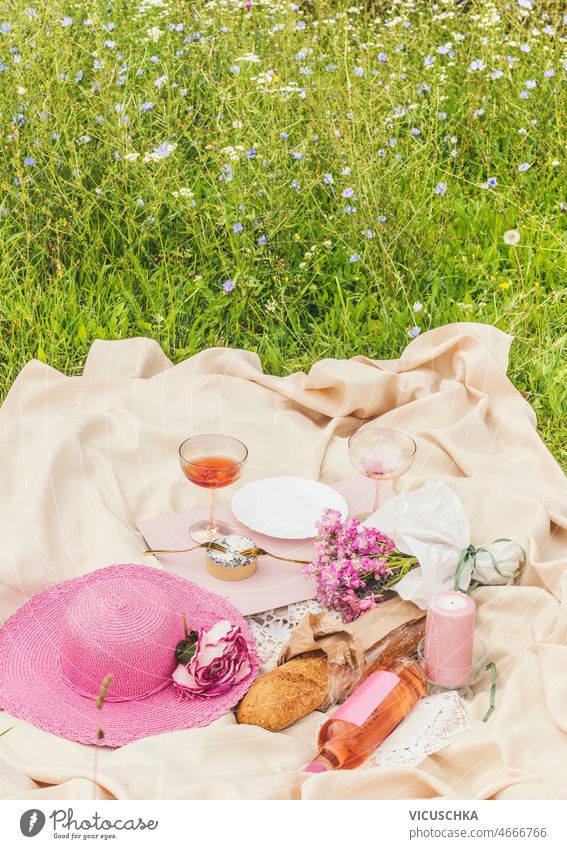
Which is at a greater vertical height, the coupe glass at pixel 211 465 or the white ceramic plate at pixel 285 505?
the coupe glass at pixel 211 465

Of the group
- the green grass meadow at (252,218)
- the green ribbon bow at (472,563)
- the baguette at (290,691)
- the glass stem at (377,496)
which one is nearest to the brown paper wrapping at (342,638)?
the baguette at (290,691)

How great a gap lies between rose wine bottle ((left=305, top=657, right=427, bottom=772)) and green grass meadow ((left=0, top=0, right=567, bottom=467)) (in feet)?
4.38

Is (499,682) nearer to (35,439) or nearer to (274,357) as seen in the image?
(35,439)

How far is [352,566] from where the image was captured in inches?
81.8

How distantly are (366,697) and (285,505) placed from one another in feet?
2.25

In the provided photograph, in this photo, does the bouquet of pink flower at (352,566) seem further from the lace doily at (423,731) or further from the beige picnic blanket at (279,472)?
the lace doily at (423,731)

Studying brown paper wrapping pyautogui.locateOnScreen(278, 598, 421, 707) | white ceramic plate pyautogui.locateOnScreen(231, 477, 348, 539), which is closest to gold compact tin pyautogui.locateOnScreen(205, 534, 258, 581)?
white ceramic plate pyautogui.locateOnScreen(231, 477, 348, 539)

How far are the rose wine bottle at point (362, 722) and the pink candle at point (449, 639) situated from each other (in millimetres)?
92

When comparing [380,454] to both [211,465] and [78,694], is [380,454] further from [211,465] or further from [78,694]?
[78,694]

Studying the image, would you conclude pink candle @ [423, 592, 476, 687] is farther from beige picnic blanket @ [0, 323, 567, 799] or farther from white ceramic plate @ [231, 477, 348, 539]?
white ceramic plate @ [231, 477, 348, 539]

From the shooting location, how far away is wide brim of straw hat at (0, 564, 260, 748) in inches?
72.7

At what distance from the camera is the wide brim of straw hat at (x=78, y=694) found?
72.7 inches

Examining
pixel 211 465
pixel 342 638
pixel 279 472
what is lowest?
pixel 279 472

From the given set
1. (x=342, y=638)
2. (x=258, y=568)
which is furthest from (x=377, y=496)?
(x=342, y=638)
